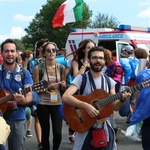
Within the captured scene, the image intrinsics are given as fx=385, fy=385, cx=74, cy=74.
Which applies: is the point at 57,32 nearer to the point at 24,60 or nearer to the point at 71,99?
the point at 24,60

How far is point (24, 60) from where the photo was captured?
9367 millimetres

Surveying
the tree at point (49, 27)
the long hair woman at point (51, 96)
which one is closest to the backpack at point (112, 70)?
the long hair woman at point (51, 96)

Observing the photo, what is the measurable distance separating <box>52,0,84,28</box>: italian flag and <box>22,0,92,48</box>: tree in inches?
1569

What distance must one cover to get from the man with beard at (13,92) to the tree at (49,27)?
153 feet

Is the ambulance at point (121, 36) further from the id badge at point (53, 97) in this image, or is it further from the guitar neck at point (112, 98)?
the guitar neck at point (112, 98)

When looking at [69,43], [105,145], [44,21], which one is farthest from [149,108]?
[44,21]

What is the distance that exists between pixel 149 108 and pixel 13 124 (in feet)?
5.03

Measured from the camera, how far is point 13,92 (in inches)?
173

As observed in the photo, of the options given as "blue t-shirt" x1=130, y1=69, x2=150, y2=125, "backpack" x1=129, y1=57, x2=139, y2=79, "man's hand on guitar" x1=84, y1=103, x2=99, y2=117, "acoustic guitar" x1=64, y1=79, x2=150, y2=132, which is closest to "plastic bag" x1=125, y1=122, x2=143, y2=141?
"blue t-shirt" x1=130, y1=69, x2=150, y2=125

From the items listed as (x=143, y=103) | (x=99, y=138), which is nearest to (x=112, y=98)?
(x=143, y=103)

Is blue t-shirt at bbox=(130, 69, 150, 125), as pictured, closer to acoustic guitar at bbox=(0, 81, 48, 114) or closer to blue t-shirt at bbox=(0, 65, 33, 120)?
acoustic guitar at bbox=(0, 81, 48, 114)

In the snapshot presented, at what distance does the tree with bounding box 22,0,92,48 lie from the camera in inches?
2137

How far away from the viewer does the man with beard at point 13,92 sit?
171 inches

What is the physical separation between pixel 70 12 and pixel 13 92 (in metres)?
6.60
